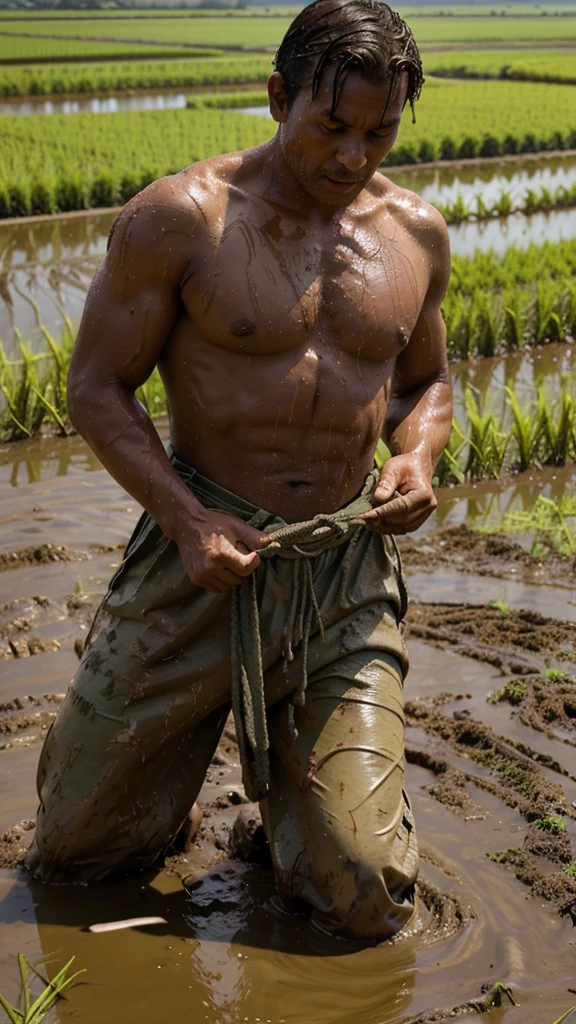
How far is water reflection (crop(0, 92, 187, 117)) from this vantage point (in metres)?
21.4

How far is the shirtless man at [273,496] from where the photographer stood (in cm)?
254

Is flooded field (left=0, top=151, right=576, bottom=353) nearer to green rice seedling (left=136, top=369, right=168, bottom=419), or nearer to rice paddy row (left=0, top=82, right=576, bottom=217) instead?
rice paddy row (left=0, top=82, right=576, bottom=217)

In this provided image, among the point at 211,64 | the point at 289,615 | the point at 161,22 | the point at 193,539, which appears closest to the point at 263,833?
the point at 289,615

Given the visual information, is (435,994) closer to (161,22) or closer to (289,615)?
(289,615)

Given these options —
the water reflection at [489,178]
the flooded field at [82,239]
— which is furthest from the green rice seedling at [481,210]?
the water reflection at [489,178]

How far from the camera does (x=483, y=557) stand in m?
4.73

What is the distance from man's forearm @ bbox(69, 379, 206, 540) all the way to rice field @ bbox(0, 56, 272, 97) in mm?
22453

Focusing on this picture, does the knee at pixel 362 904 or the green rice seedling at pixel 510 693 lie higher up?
the knee at pixel 362 904

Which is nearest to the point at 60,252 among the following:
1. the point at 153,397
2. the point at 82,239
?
the point at 82,239

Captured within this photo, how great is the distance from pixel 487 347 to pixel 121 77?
19.2 metres

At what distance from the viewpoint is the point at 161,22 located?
53.7m

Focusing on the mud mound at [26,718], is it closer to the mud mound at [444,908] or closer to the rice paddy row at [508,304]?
the mud mound at [444,908]

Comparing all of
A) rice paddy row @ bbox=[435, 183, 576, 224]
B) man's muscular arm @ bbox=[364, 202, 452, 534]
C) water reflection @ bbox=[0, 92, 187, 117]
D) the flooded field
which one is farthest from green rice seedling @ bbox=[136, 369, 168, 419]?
water reflection @ bbox=[0, 92, 187, 117]

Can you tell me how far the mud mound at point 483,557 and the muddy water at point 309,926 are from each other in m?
0.61
